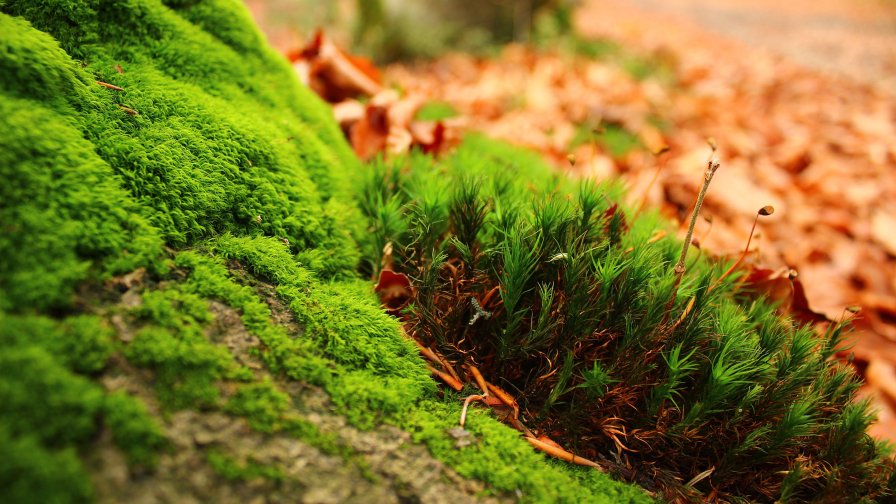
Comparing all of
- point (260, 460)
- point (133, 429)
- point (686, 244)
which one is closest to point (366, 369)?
point (260, 460)

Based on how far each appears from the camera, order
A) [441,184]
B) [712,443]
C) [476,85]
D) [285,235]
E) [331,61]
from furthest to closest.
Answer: [476,85]
[331,61]
[441,184]
[285,235]
[712,443]

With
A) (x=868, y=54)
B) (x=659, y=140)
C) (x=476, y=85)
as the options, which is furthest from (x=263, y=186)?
(x=868, y=54)

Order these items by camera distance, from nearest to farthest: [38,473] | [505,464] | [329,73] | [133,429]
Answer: [38,473]
[133,429]
[505,464]
[329,73]

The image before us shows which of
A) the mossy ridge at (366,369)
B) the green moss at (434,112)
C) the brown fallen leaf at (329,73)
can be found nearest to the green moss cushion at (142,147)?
the mossy ridge at (366,369)

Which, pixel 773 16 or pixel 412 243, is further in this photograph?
pixel 773 16

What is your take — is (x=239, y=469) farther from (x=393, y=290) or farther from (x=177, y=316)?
(x=393, y=290)

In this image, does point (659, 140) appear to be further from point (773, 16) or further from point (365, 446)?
point (773, 16)
